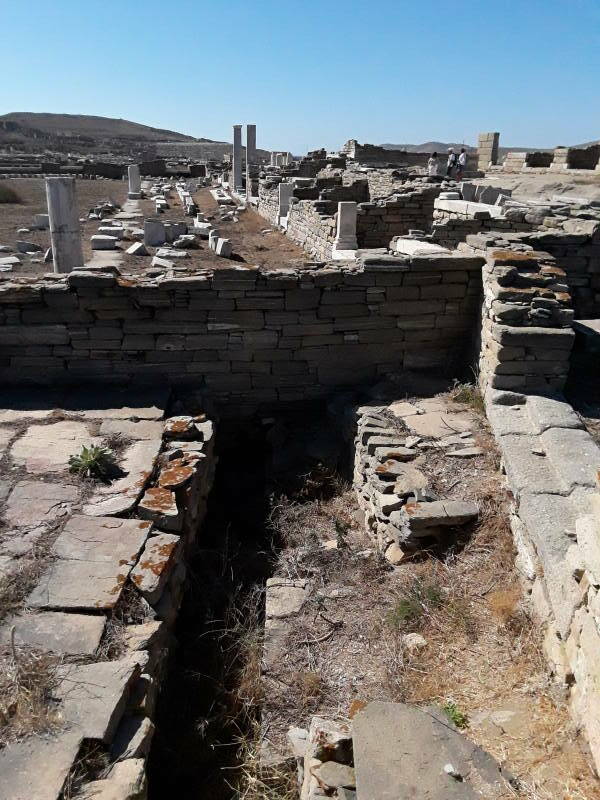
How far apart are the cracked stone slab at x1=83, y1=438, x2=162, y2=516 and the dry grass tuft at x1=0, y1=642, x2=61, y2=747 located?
1328 mm

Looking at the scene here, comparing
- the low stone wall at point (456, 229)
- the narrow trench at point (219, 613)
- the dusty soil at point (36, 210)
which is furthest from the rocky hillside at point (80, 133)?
the narrow trench at point (219, 613)

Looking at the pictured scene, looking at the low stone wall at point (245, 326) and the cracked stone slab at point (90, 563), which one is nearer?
the cracked stone slab at point (90, 563)

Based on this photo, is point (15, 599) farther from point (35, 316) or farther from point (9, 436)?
point (35, 316)

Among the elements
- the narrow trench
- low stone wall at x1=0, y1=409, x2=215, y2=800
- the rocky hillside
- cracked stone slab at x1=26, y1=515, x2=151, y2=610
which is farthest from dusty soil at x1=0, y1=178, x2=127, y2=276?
the rocky hillside

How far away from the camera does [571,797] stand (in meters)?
2.41

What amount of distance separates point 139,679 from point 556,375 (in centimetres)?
427

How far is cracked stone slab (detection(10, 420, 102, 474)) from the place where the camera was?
4926 mm

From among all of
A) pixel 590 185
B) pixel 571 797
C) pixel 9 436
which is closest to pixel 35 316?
pixel 9 436

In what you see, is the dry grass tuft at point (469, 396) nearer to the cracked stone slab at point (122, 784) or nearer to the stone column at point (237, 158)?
the cracked stone slab at point (122, 784)

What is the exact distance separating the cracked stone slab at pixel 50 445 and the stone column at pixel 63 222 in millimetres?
5427

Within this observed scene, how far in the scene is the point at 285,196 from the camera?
1706 cm

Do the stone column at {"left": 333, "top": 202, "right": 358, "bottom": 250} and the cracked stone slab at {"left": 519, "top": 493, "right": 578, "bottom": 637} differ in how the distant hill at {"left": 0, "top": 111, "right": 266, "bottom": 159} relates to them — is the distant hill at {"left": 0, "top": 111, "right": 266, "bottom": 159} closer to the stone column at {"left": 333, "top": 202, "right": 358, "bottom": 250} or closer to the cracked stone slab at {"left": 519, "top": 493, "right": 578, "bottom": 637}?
the stone column at {"left": 333, "top": 202, "right": 358, "bottom": 250}

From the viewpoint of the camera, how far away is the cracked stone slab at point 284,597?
4062 millimetres

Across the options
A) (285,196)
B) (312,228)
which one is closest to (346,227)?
(312,228)
